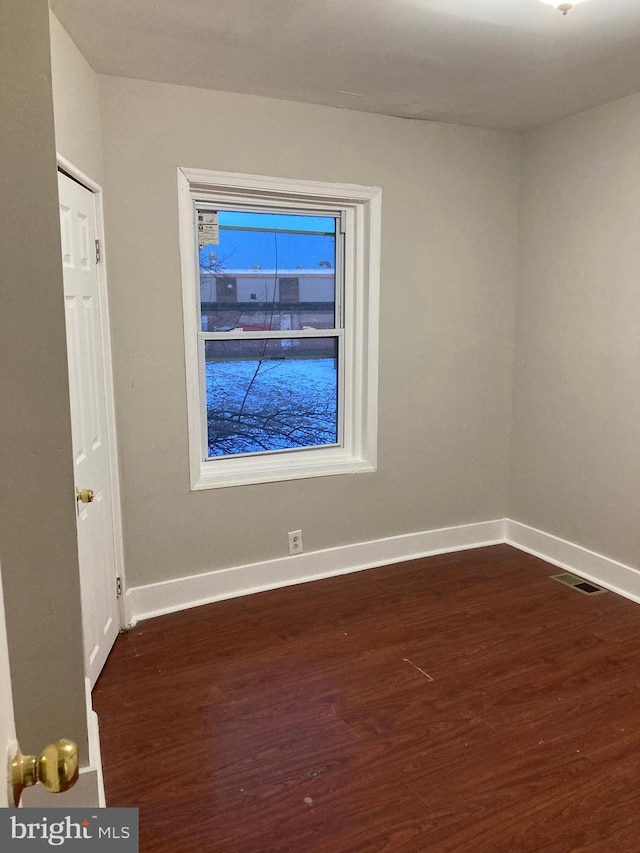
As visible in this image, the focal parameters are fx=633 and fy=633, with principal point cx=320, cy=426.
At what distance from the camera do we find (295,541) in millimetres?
3461

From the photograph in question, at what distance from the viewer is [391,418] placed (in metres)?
3.64

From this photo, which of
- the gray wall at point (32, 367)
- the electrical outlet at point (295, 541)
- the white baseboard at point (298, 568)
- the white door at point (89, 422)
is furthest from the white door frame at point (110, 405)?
the gray wall at point (32, 367)

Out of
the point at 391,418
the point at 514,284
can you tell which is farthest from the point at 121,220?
the point at 514,284

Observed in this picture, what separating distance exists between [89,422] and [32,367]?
1.26 meters

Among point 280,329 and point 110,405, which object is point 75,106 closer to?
point 110,405

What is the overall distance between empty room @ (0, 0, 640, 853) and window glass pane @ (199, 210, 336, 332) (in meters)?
0.02

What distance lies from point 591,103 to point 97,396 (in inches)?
111

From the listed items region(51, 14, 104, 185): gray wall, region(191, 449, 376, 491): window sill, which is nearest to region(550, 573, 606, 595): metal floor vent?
region(191, 449, 376, 491): window sill

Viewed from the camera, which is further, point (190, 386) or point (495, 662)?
point (190, 386)

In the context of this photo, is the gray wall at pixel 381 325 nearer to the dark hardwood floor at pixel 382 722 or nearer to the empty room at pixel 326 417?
the empty room at pixel 326 417

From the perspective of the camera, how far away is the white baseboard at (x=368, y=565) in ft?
10.4

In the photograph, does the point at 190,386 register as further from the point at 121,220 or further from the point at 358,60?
the point at 358,60

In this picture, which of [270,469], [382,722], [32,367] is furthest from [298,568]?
[32,367]

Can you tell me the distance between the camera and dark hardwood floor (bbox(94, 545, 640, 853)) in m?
1.84
